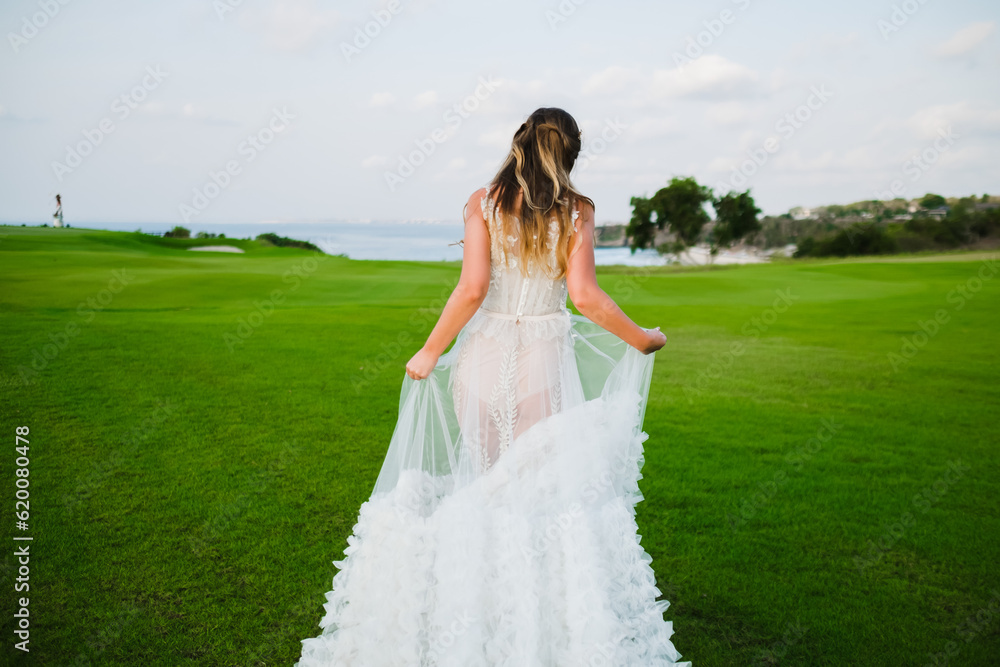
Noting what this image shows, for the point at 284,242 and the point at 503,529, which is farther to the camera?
the point at 284,242

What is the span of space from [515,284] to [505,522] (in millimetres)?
1003

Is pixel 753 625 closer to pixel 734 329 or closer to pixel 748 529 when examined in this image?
pixel 748 529

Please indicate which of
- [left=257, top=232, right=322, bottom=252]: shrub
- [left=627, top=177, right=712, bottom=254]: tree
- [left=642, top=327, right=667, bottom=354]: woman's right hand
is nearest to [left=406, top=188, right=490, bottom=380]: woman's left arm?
[left=642, top=327, right=667, bottom=354]: woman's right hand

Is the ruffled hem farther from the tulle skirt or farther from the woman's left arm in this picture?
the woman's left arm

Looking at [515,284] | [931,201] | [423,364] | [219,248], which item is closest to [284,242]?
[219,248]

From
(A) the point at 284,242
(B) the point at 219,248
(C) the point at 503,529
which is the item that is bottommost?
(C) the point at 503,529

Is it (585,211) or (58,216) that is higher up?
(58,216)

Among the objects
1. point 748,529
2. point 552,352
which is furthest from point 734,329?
point 552,352

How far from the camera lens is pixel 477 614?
2.50 meters

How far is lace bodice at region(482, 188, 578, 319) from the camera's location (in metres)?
2.67

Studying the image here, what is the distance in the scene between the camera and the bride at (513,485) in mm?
2506

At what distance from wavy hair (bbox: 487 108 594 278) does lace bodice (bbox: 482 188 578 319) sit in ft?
0.07

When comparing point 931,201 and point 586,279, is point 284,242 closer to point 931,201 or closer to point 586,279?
point 586,279

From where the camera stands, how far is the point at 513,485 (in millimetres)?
2707
